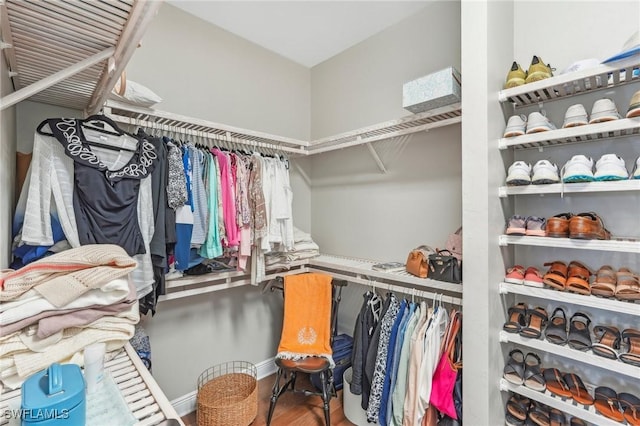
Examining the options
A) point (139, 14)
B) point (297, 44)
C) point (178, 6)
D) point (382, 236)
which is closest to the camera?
point (139, 14)

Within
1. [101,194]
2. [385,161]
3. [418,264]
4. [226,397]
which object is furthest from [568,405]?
[101,194]

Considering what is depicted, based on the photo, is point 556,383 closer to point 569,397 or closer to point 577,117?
point 569,397

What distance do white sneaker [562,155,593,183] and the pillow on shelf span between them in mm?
1963

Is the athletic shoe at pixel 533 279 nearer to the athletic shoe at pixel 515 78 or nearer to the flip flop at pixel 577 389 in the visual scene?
the flip flop at pixel 577 389

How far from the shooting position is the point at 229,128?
1888 mm

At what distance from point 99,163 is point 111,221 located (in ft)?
0.88

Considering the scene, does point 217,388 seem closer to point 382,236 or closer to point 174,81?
point 382,236

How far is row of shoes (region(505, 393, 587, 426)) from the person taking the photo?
131cm

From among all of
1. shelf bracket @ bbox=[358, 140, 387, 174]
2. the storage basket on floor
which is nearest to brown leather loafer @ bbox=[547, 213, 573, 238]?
shelf bracket @ bbox=[358, 140, 387, 174]

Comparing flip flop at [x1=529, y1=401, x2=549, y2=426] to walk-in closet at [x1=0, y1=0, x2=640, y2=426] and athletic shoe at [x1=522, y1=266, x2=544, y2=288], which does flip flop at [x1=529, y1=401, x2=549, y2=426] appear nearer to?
walk-in closet at [x1=0, y1=0, x2=640, y2=426]

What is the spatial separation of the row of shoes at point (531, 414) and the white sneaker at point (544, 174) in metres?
1.04

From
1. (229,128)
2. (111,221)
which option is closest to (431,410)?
(111,221)

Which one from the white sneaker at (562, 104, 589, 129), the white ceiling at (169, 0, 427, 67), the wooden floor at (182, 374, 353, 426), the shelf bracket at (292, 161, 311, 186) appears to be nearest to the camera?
the white sneaker at (562, 104, 589, 129)

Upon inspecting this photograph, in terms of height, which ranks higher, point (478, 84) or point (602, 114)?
point (478, 84)
